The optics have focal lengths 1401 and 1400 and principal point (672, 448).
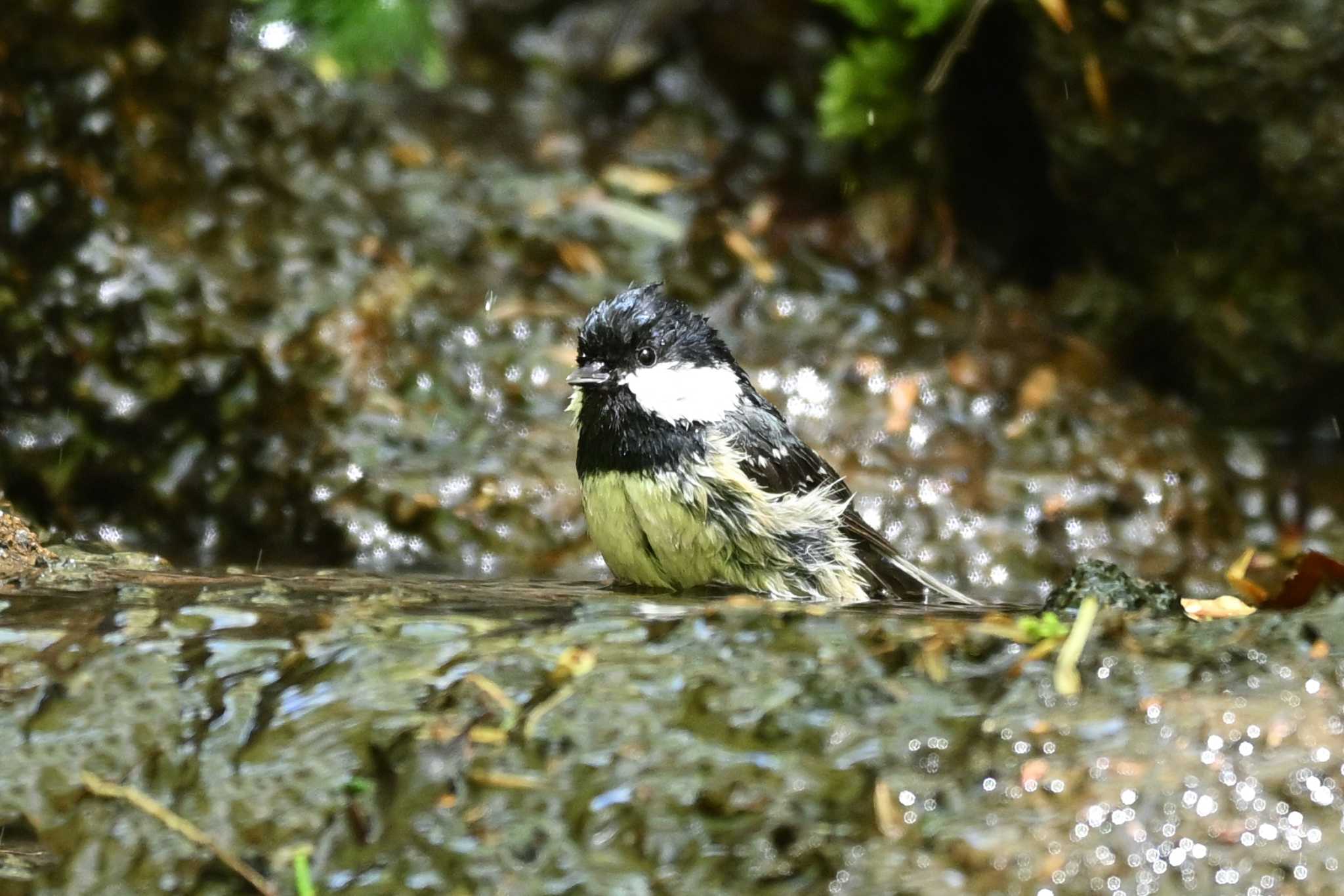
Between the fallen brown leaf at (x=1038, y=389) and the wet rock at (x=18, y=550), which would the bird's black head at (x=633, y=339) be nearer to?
the wet rock at (x=18, y=550)

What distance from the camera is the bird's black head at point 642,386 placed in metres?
4.35

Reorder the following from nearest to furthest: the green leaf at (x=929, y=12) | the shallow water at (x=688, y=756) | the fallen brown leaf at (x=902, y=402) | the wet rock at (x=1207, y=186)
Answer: the shallow water at (x=688, y=756), the wet rock at (x=1207, y=186), the fallen brown leaf at (x=902, y=402), the green leaf at (x=929, y=12)

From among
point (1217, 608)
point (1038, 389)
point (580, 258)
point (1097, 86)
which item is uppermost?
point (1097, 86)

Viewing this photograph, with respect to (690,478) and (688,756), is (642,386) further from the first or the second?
(688,756)

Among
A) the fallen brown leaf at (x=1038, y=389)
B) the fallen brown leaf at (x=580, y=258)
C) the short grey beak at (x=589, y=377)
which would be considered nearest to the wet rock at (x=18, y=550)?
the short grey beak at (x=589, y=377)

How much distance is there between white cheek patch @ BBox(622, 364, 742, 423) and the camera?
443 centimetres

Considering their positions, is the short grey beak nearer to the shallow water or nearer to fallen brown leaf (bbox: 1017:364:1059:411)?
the shallow water

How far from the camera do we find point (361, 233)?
6.26 metres

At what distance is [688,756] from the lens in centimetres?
268

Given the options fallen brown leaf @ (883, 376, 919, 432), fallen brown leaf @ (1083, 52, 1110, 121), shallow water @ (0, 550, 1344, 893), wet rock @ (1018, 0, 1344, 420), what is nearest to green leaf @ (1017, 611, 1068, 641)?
shallow water @ (0, 550, 1344, 893)

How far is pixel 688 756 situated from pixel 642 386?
1.95 meters

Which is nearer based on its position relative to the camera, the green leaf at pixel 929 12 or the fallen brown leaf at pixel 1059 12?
the fallen brown leaf at pixel 1059 12

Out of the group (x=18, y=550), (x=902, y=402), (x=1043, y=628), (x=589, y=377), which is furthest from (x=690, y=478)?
(x=902, y=402)

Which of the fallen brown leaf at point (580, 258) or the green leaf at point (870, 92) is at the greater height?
the green leaf at point (870, 92)
